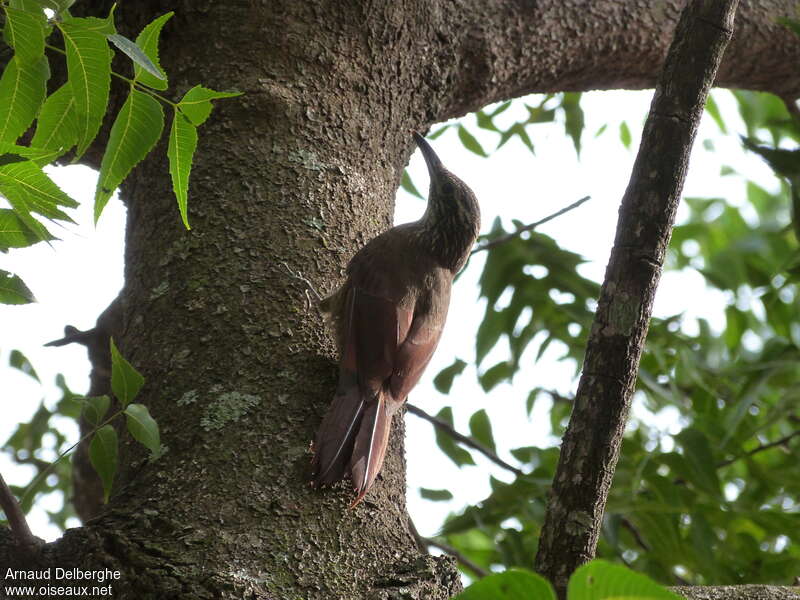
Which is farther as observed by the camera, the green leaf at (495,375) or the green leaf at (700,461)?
the green leaf at (495,375)

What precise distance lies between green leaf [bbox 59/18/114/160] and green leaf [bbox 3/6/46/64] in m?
0.05

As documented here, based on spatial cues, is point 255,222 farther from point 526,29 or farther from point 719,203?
point 719,203

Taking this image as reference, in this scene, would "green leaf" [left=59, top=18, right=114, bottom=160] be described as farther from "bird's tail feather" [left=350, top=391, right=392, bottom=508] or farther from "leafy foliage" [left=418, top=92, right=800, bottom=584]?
"leafy foliage" [left=418, top=92, right=800, bottom=584]

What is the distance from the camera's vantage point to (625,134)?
5223 mm

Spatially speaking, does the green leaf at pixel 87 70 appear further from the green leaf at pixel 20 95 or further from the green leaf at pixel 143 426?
the green leaf at pixel 143 426

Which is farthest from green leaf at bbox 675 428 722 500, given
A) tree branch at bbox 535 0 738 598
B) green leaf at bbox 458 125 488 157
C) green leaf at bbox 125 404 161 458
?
green leaf at bbox 125 404 161 458

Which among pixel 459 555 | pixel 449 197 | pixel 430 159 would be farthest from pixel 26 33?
pixel 459 555

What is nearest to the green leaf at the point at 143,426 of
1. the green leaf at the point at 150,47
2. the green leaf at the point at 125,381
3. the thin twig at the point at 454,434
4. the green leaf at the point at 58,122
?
the green leaf at the point at 125,381

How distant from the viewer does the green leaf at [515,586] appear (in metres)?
0.97

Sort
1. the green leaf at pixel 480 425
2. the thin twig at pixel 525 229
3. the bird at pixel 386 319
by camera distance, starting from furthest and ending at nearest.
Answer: the green leaf at pixel 480 425, the thin twig at pixel 525 229, the bird at pixel 386 319

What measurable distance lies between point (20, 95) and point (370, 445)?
1.20 metres

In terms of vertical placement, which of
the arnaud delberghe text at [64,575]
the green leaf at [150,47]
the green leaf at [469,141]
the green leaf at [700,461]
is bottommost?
the arnaud delberghe text at [64,575]

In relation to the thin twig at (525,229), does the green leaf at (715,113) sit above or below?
above

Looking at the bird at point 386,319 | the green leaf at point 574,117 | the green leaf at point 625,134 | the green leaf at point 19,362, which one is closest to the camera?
the bird at point 386,319
